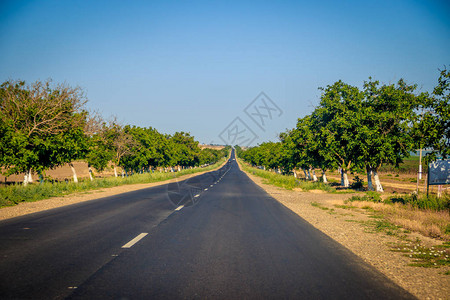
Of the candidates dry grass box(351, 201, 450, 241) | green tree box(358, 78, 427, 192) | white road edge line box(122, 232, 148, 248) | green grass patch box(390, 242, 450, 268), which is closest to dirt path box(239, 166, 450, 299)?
green grass patch box(390, 242, 450, 268)

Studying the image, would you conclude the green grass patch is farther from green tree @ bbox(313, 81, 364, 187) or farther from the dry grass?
green tree @ bbox(313, 81, 364, 187)

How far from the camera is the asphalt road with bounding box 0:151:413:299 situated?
4.22 meters

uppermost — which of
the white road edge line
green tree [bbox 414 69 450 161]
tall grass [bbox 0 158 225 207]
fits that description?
green tree [bbox 414 69 450 161]

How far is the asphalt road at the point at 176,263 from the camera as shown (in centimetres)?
422

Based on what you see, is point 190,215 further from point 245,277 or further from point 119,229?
point 245,277

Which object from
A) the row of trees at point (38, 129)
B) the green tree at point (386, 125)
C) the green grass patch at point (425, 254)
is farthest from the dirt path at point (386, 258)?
the row of trees at point (38, 129)

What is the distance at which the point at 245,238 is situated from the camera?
7863 millimetres

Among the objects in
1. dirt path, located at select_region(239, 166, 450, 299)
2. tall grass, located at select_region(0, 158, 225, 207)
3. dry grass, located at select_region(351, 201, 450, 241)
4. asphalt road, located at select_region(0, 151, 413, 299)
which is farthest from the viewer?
tall grass, located at select_region(0, 158, 225, 207)

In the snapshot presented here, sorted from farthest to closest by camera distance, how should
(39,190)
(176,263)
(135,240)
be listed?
1. (39,190)
2. (135,240)
3. (176,263)

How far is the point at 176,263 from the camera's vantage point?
217 inches

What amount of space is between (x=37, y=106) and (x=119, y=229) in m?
21.7

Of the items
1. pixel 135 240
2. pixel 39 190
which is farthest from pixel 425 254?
pixel 39 190

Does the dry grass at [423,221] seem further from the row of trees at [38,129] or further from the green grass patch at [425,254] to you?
the row of trees at [38,129]

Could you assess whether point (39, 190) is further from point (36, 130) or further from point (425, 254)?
point (425, 254)
